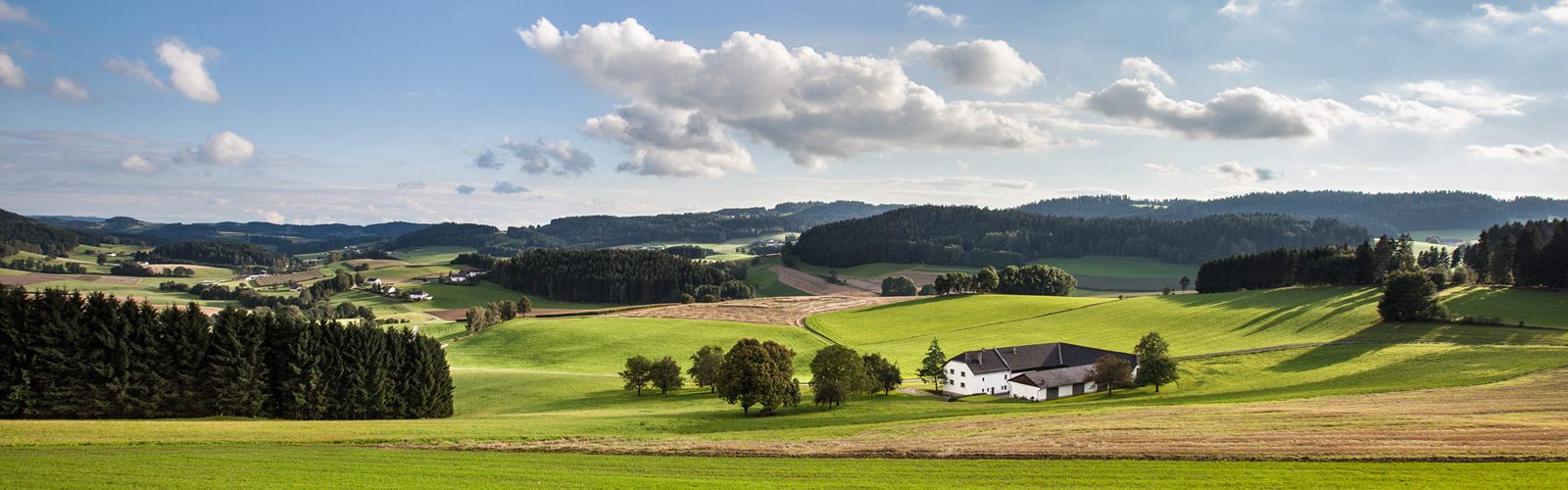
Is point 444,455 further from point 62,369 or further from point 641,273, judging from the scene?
point 641,273

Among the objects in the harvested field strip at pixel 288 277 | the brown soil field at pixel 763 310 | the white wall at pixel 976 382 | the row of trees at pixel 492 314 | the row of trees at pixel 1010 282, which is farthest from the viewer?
the harvested field strip at pixel 288 277

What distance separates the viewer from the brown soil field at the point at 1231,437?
83.3 feet

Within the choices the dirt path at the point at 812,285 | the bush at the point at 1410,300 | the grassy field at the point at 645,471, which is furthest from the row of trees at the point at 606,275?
the grassy field at the point at 645,471

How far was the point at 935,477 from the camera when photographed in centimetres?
2342

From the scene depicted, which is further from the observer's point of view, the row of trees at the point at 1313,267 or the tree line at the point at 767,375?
the row of trees at the point at 1313,267

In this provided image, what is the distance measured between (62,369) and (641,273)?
126m

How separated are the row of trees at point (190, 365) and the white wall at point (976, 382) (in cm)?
4171

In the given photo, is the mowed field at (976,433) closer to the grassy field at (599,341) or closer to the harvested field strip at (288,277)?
the grassy field at (599,341)

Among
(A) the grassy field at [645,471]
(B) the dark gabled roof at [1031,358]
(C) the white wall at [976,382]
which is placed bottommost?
(C) the white wall at [976,382]

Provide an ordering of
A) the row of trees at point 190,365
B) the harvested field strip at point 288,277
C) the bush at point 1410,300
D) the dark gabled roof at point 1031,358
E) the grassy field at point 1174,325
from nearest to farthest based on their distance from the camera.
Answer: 1. the row of trees at point 190,365
2. the dark gabled roof at point 1031,358
3. the grassy field at point 1174,325
4. the bush at point 1410,300
5. the harvested field strip at point 288,277

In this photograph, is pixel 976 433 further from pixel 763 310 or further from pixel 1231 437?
pixel 763 310

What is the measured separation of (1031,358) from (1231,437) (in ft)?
128

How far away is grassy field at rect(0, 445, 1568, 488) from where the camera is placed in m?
21.2

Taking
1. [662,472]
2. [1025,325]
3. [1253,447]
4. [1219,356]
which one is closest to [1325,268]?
[1025,325]
